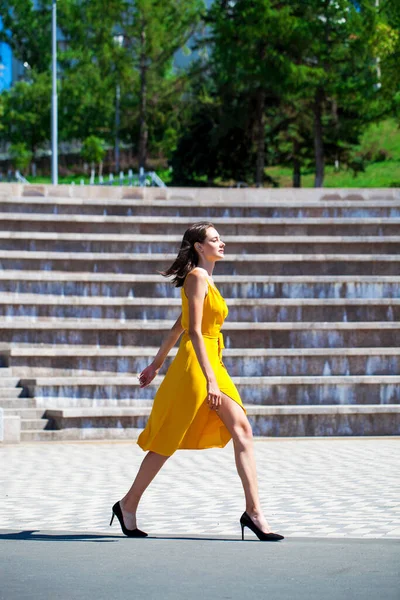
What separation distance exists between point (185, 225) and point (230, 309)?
415 centimetres

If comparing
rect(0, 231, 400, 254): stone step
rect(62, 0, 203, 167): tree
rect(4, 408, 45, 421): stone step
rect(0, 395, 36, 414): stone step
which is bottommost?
rect(4, 408, 45, 421): stone step

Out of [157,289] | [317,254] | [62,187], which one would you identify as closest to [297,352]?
[157,289]

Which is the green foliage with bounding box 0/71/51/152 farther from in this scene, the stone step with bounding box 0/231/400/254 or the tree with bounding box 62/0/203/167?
the stone step with bounding box 0/231/400/254

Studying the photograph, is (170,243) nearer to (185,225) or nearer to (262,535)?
(185,225)

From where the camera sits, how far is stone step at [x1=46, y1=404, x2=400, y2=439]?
52.9 feet

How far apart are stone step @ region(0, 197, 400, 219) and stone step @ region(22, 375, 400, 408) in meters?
7.06

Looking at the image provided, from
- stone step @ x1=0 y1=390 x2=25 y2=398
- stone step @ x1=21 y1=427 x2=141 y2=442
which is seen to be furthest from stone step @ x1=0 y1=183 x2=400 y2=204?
stone step @ x1=21 y1=427 x2=141 y2=442

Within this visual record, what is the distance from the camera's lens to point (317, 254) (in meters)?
21.8

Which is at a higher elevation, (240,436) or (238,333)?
(240,436)

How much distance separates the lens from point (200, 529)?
8.30m

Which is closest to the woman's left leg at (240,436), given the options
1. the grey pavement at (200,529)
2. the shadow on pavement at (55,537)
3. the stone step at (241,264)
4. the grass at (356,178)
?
the grey pavement at (200,529)

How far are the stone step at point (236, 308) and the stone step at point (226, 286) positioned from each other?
650mm

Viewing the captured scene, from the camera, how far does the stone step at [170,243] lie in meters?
21.6

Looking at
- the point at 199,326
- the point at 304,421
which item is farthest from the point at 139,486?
the point at 304,421
